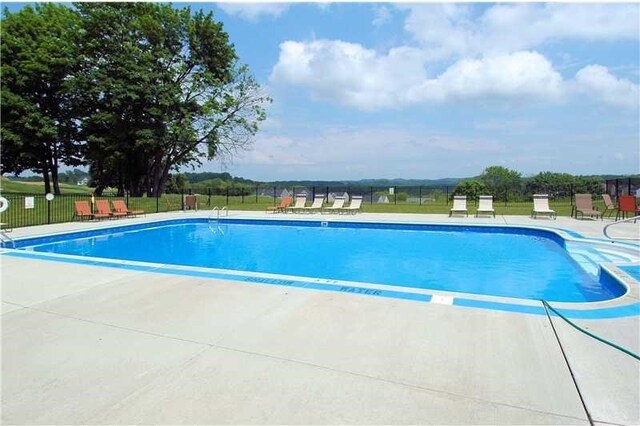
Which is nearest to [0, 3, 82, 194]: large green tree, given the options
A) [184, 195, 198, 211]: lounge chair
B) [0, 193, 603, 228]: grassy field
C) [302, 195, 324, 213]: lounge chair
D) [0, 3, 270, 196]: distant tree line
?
[0, 3, 270, 196]: distant tree line

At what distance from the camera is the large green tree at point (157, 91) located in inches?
803

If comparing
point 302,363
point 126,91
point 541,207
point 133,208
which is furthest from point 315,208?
point 302,363

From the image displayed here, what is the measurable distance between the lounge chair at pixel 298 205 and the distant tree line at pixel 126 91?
7.64 metres

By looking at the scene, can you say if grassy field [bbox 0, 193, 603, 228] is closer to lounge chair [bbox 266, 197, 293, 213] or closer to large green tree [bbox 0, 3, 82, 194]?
lounge chair [bbox 266, 197, 293, 213]

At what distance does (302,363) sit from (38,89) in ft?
90.3

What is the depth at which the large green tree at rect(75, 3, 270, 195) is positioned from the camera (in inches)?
803

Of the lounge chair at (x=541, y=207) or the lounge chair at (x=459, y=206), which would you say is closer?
the lounge chair at (x=541, y=207)

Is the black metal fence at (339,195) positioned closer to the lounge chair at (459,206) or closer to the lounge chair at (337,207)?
the lounge chair at (337,207)

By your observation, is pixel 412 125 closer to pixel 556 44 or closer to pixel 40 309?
pixel 556 44

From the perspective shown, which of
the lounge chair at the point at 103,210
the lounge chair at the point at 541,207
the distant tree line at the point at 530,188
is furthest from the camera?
the distant tree line at the point at 530,188

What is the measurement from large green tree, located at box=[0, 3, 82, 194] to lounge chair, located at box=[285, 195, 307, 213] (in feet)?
45.4

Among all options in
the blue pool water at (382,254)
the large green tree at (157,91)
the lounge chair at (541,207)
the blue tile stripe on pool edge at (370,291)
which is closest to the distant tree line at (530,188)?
the lounge chair at (541,207)

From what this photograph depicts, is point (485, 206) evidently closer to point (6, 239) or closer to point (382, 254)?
point (382, 254)

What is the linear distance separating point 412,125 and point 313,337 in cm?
2114
